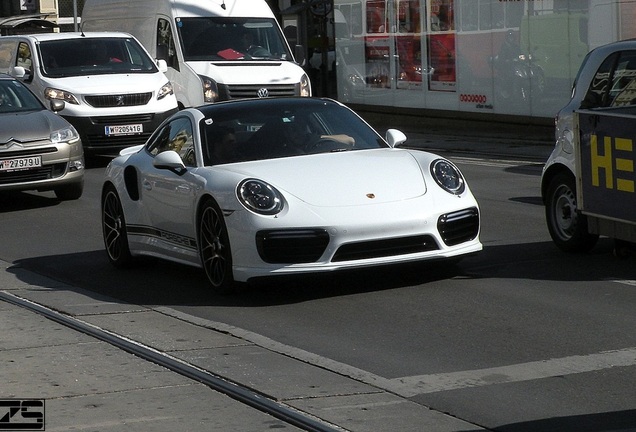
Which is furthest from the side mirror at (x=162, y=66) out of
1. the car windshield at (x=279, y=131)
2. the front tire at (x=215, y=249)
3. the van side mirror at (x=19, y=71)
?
the front tire at (x=215, y=249)

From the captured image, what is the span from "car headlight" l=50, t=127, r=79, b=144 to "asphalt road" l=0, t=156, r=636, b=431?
3226 mm

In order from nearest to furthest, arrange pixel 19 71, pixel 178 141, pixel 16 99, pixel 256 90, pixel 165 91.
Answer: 1. pixel 178 141
2. pixel 16 99
3. pixel 19 71
4. pixel 165 91
5. pixel 256 90

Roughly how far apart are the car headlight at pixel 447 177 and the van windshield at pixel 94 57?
Answer: 1275 cm

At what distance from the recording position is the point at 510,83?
2394 cm

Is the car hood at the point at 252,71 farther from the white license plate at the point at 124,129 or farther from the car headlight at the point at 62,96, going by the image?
the car headlight at the point at 62,96

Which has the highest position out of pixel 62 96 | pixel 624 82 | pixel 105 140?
pixel 624 82

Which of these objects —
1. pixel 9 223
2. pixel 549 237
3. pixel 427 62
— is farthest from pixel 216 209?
pixel 427 62

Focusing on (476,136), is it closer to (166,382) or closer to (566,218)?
(566,218)

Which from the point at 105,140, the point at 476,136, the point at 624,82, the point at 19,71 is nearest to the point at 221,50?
the point at 105,140

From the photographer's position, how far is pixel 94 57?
21984 mm

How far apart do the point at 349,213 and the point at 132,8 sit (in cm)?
1669

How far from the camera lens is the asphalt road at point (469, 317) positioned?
6375 mm

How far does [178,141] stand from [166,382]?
4.05 metres

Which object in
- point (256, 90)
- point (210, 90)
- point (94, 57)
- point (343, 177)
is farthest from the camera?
point (256, 90)
